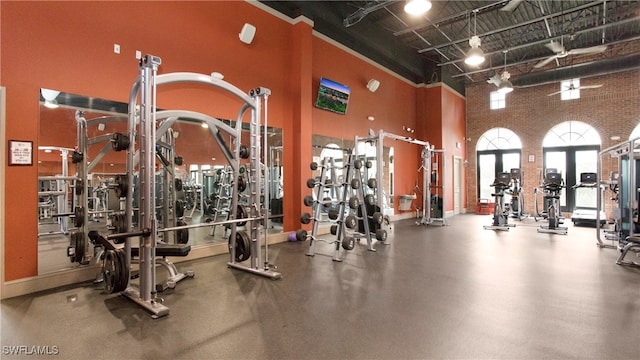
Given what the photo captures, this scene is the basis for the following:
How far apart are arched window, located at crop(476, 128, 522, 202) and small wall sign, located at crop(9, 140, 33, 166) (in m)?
12.8

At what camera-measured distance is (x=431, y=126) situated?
11.0m

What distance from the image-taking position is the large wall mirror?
3701mm

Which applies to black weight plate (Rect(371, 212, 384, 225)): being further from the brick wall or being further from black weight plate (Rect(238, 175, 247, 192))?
the brick wall

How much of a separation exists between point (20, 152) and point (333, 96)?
221 inches

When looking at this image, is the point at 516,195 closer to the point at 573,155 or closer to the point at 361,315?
the point at 573,155

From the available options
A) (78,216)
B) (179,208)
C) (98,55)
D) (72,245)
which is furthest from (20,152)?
(179,208)

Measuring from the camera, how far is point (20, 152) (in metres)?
3.48

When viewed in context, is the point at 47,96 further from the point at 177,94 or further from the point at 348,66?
the point at 348,66

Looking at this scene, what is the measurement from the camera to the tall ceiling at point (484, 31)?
23.7 feet

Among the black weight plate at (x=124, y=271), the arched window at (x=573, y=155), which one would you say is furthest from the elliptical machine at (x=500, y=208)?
the black weight plate at (x=124, y=271)

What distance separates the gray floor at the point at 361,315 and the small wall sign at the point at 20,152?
142cm

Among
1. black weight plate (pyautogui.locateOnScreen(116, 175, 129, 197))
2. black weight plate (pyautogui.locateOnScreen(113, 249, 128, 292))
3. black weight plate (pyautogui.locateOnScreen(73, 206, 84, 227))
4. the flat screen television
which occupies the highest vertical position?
the flat screen television

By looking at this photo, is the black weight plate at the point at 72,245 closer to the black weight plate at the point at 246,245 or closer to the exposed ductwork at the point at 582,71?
the black weight plate at the point at 246,245

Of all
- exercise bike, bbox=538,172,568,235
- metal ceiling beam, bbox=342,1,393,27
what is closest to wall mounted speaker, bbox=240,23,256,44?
metal ceiling beam, bbox=342,1,393,27
